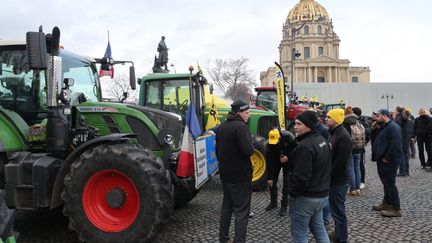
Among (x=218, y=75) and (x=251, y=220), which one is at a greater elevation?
(x=218, y=75)

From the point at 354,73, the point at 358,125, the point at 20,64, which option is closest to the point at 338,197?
the point at 358,125

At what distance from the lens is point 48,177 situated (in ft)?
15.3

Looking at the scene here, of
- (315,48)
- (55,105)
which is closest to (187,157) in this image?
(55,105)

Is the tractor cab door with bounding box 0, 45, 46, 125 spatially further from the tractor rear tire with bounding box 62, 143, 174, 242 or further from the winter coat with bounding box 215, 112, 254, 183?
the winter coat with bounding box 215, 112, 254, 183

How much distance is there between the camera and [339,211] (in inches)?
191

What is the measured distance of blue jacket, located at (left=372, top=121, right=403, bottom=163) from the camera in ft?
19.9

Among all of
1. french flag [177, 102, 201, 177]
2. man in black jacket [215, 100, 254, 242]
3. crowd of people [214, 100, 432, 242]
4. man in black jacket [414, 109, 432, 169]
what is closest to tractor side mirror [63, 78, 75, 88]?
french flag [177, 102, 201, 177]

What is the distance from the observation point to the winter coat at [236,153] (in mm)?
4453

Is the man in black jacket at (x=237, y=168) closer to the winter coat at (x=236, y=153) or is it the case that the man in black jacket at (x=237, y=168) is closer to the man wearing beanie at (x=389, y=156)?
the winter coat at (x=236, y=153)

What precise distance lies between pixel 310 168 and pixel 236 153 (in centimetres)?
107

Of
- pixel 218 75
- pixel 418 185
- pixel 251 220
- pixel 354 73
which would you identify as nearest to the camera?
pixel 251 220

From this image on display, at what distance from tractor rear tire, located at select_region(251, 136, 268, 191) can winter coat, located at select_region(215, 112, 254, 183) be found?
11.9 ft

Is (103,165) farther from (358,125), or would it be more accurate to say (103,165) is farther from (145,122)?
(358,125)

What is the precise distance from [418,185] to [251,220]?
4.99 m
